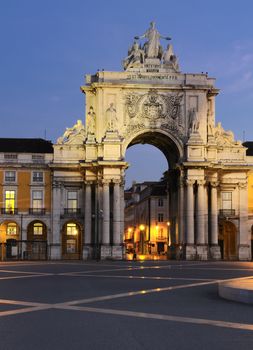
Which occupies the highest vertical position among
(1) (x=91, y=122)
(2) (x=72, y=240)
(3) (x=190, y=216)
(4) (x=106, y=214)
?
(1) (x=91, y=122)

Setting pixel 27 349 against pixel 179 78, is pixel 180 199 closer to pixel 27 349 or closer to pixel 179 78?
pixel 179 78

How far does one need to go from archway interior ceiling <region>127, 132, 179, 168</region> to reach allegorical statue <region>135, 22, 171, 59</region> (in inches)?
385

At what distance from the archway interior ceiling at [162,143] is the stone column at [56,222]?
1051 centimetres

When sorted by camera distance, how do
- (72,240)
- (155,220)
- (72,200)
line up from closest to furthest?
(72,200), (72,240), (155,220)

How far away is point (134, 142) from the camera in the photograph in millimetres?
77625

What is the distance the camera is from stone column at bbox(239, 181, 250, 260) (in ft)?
242

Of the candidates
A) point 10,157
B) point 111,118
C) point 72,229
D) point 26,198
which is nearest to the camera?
point 111,118

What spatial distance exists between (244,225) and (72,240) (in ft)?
68.7

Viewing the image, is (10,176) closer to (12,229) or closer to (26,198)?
(26,198)

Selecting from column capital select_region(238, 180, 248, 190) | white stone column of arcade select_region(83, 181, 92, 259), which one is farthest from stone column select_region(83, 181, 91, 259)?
column capital select_region(238, 180, 248, 190)

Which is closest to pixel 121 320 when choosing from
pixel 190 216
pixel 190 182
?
pixel 190 216

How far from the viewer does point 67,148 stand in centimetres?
7488

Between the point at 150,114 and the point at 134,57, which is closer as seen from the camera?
the point at 150,114

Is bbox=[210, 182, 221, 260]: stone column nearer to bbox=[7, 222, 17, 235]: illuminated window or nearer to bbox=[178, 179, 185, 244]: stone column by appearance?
bbox=[178, 179, 185, 244]: stone column
